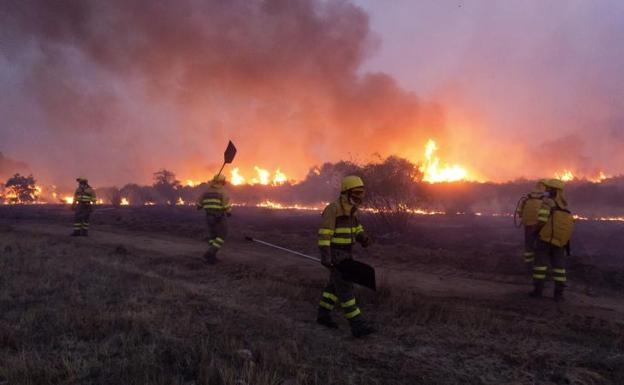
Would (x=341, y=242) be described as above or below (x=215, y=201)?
below

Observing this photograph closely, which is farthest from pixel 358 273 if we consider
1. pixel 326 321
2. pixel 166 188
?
pixel 166 188

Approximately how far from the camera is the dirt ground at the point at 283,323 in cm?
480

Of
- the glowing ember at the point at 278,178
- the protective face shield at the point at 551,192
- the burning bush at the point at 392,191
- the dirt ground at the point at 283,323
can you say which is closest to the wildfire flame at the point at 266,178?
the glowing ember at the point at 278,178

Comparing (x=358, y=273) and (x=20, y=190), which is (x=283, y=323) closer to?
(x=358, y=273)

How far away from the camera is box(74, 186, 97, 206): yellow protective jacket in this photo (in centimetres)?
1806

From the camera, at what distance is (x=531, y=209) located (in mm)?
10938

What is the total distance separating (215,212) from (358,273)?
7.34 m

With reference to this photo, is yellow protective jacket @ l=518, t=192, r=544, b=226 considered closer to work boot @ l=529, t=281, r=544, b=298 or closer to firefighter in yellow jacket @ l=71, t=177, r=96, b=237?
work boot @ l=529, t=281, r=544, b=298

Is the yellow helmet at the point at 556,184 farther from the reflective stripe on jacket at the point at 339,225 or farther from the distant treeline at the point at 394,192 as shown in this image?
the distant treeline at the point at 394,192

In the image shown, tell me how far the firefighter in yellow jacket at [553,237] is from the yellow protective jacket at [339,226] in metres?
4.88

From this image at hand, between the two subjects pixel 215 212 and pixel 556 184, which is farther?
pixel 215 212

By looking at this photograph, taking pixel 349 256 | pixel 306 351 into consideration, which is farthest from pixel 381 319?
pixel 306 351

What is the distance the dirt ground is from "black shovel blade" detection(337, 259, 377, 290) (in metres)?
0.84

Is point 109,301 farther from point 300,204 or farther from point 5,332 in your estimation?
point 300,204
